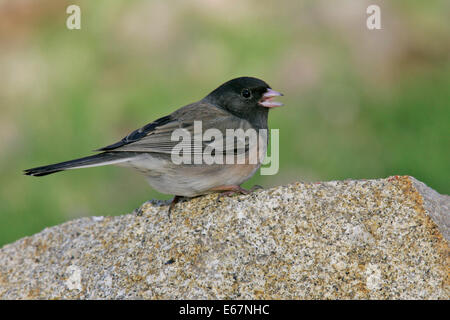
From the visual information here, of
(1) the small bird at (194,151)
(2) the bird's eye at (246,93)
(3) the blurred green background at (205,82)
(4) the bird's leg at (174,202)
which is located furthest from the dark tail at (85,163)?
(3) the blurred green background at (205,82)

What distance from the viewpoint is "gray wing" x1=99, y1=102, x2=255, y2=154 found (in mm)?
3307

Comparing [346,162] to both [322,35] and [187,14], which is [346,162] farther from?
[187,14]

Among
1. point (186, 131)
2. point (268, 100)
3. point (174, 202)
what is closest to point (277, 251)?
point (174, 202)

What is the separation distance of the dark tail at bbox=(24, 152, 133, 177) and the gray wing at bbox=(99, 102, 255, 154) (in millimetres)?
A: 51

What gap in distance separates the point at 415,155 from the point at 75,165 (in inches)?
118

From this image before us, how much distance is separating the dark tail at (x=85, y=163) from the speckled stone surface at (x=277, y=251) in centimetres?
36

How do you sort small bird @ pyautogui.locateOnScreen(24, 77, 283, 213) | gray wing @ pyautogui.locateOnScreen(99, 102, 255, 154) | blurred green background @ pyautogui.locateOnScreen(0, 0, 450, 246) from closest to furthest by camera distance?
small bird @ pyautogui.locateOnScreen(24, 77, 283, 213)
gray wing @ pyautogui.locateOnScreen(99, 102, 255, 154)
blurred green background @ pyautogui.locateOnScreen(0, 0, 450, 246)

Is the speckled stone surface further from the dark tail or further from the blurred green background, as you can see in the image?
the blurred green background

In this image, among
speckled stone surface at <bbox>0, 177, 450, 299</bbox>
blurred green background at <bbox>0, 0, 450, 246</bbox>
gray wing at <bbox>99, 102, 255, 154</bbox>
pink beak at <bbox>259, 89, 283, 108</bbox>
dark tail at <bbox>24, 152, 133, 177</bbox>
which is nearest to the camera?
speckled stone surface at <bbox>0, 177, 450, 299</bbox>

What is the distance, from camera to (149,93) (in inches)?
229

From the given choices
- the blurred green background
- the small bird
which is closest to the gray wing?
the small bird

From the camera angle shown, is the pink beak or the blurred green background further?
the blurred green background

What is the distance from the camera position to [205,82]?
5883mm
